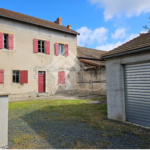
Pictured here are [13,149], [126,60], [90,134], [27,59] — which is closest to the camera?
[13,149]

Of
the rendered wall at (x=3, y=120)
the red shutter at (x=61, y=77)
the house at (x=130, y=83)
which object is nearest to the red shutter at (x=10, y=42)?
the red shutter at (x=61, y=77)

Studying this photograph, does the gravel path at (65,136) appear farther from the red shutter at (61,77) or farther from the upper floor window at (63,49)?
the upper floor window at (63,49)

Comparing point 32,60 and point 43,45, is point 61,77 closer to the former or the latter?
point 32,60

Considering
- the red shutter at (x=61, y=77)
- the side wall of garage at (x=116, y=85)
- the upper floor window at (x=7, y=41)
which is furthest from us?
the red shutter at (x=61, y=77)

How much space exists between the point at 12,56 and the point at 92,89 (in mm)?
7591

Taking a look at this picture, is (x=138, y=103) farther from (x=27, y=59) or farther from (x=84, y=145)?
(x=27, y=59)

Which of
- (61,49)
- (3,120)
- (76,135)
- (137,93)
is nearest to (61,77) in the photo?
(61,49)

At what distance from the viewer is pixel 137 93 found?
4.43 metres

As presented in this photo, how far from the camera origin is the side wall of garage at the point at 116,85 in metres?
4.70

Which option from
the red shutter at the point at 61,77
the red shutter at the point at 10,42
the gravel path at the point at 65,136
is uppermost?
the red shutter at the point at 10,42

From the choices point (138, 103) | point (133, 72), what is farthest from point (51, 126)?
point (133, 72)

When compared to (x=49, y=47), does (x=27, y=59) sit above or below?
below

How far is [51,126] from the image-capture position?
4324 mm

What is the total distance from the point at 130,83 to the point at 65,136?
2709mm
